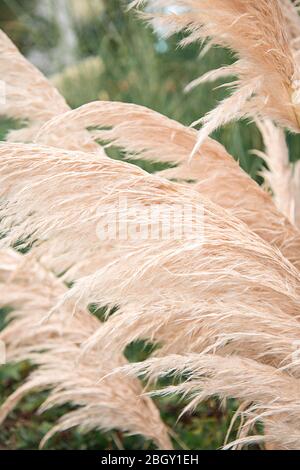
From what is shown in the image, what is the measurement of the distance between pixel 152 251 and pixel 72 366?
0.88 meters

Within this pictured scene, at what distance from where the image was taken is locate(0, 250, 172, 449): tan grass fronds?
225cm

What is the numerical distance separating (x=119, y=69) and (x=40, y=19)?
955 millimetres

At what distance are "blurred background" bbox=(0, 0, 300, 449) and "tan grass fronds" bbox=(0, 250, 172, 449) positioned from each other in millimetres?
473

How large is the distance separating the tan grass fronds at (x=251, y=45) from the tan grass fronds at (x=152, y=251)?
0.70 ft

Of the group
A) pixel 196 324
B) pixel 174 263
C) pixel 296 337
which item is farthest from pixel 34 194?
pixel 296 337

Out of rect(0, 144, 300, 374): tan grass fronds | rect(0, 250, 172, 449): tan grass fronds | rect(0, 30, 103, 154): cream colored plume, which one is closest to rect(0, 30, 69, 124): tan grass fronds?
rect(0, 30, 103, 154): cream colored plume

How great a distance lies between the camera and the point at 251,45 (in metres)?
1.64

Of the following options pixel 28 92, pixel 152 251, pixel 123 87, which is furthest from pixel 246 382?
pixel 123 87

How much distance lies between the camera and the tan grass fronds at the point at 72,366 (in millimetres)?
2254

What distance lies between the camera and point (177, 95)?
12.5ft

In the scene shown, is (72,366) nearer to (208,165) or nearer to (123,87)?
(208,165)

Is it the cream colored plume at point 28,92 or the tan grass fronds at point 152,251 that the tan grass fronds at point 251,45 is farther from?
the cream colored plume at point 28,92

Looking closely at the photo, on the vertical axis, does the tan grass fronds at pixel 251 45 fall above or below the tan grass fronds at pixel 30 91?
above

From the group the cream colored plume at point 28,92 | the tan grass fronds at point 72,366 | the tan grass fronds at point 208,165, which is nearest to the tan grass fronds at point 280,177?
the tan grass fronds at point 208,165
